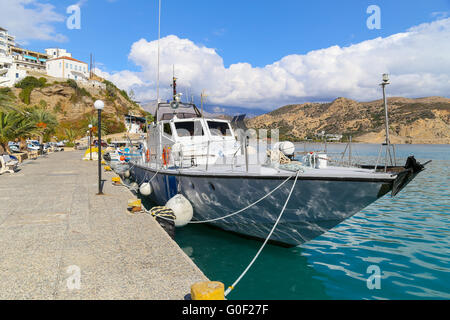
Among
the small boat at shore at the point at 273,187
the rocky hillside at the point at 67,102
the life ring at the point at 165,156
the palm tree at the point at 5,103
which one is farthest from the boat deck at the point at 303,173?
the rocky hillside at the point at 67,102

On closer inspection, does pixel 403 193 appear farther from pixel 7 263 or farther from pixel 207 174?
pixel 7 263

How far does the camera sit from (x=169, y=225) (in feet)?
21.3

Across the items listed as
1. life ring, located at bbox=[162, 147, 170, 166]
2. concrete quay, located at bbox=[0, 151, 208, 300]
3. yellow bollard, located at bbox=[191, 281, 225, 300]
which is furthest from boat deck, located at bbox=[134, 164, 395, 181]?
yellow bollard, located at bbox=[191, 281, 225, 300]

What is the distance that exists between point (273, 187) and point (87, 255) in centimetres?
334

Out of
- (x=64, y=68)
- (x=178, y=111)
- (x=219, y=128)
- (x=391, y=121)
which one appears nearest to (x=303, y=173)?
(x=219, y=128)

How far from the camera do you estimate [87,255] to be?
14.2 feet

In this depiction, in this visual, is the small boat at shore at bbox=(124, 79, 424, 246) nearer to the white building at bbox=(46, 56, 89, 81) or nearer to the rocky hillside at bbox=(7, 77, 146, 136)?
the rocky hillside at bbox=(7, 77, 146, 136)

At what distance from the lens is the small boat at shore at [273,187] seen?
518 centimetres

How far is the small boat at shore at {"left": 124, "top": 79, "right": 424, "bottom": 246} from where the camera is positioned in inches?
204

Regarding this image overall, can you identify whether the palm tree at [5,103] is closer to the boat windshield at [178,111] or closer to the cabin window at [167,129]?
the boat windshield at [178,111]

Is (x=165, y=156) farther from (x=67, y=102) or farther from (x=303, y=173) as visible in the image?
(x=67, y=102)

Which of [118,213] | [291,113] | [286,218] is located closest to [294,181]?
[286,218]

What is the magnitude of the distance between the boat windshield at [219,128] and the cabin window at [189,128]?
378 mm

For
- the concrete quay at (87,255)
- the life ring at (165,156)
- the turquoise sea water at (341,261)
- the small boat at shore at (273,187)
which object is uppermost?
the life ring at (165,156)
